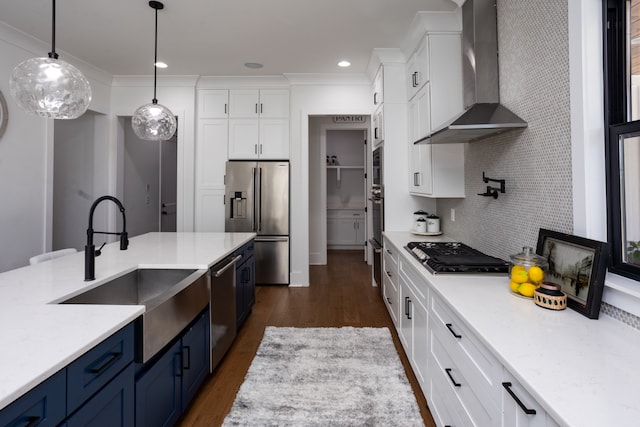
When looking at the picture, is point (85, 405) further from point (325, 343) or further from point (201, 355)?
point (325, 343)

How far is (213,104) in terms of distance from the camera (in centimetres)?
477

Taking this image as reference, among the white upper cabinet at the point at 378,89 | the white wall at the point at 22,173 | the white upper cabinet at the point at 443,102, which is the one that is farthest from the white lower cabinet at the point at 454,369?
the white wall at the point at 22,173

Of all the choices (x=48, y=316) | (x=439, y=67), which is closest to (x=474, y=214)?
(x=439, y=67)

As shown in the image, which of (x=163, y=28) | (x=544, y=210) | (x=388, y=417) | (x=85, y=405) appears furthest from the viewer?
(x=163, y=28)

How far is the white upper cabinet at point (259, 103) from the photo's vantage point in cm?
475

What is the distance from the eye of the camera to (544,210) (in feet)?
5.68

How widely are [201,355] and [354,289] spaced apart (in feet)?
8.81

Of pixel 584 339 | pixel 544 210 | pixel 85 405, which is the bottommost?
pixel 85 405

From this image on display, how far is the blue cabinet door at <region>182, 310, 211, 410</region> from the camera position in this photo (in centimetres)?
188

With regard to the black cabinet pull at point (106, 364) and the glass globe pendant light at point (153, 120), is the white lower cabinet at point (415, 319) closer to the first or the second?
the black cabinet pull at point (106, 364)

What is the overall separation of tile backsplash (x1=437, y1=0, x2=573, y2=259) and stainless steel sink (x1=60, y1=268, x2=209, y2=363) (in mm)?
1882

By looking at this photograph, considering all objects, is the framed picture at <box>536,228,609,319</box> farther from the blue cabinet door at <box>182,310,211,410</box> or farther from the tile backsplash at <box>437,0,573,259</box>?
the blue cabinet door at <box>182,310,211,410</box>

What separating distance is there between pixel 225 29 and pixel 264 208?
2175 mm

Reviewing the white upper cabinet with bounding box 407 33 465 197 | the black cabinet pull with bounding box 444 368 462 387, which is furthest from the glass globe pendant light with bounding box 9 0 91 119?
the white upper cabinet with bounding box 407 33 465 197
